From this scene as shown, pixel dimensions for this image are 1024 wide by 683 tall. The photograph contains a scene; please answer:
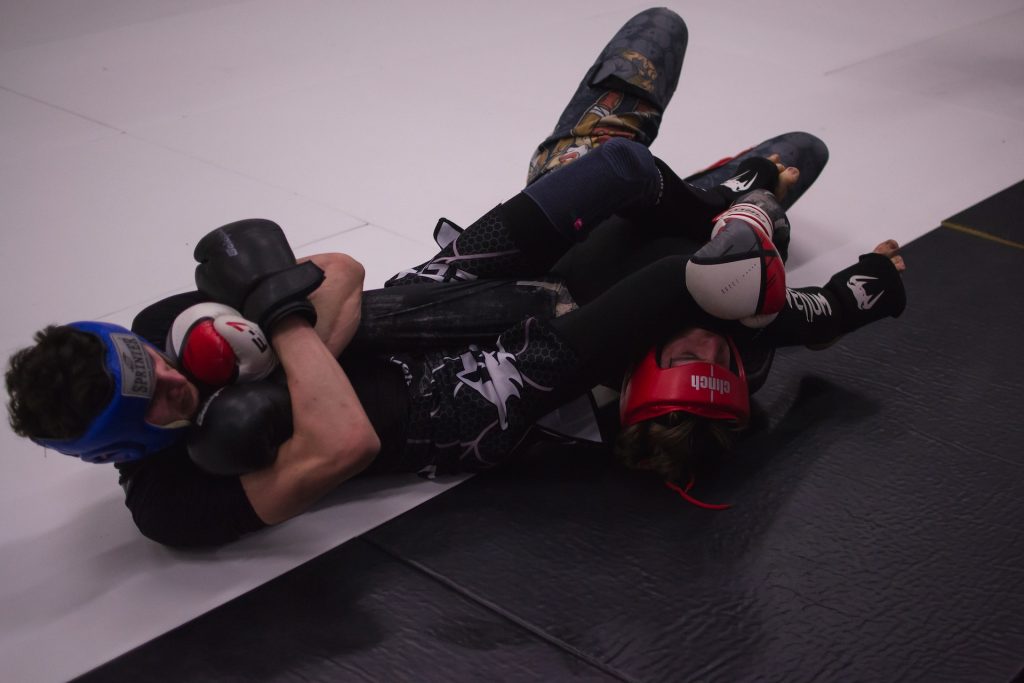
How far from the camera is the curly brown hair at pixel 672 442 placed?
67.0 inches

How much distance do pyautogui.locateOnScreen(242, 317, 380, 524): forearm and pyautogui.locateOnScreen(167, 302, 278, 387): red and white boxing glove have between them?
6 cm

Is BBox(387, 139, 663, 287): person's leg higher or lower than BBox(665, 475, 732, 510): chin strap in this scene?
higher

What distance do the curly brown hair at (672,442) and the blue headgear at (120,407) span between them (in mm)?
801

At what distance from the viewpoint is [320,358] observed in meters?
1.54

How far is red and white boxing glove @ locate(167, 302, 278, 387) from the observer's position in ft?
4.75

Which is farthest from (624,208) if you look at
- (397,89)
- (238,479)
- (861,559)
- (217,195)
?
(397,89)

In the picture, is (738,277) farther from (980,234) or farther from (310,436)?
(980,234)

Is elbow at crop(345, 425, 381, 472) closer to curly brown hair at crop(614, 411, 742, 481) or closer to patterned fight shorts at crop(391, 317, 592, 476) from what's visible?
patterned fight shorts at crop(391, 317, 592, 476)

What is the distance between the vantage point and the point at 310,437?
4.90 ft

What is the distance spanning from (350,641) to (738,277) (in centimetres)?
87

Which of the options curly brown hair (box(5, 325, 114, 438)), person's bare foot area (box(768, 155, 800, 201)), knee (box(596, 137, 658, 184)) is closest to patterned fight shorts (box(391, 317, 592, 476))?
knee (box(596, 137, 658, 184))

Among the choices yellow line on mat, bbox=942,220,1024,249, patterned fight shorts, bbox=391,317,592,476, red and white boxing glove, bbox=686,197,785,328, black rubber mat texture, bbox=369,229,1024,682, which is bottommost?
black rubber mat texture, bbox=369,229,1024,682

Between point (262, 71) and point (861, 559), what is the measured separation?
293 cm

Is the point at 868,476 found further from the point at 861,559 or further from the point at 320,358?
A: the point at 320,358
